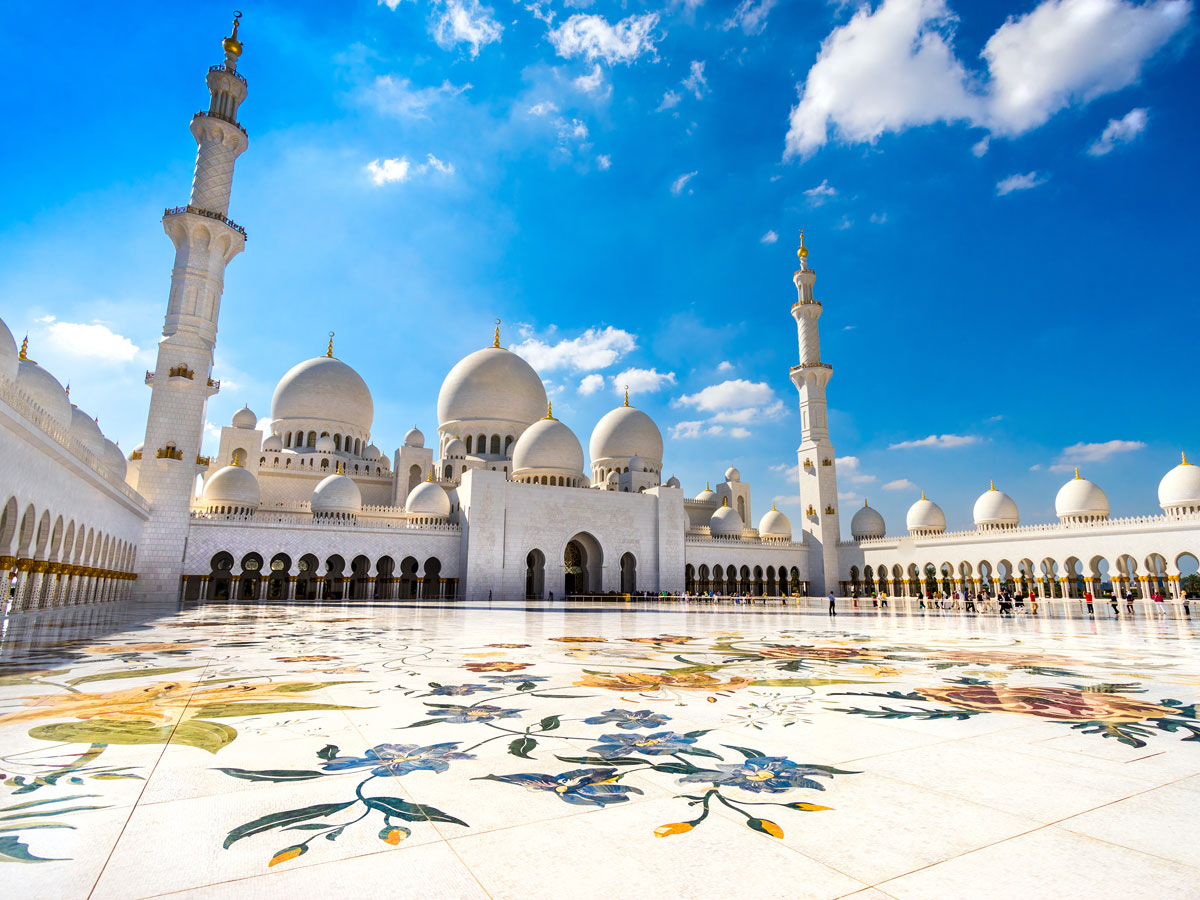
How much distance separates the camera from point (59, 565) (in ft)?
42.1

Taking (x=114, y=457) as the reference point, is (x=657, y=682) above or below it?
below

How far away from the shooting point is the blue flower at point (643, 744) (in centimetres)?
257

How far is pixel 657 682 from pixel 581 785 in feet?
7.28

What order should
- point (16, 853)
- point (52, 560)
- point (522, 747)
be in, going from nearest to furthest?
point (16, 853)
point (522, 747)
point (52, 560)

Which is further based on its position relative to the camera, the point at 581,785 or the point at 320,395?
the point at 320,395

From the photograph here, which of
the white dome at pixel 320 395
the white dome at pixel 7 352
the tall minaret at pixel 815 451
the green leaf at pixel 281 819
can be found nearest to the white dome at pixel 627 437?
the tall minaret at pixel 815 451

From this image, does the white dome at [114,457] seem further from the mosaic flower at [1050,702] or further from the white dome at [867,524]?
the white dome at [867,524]

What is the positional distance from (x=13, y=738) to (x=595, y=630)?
7.27 m

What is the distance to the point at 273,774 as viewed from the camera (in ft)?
7.46

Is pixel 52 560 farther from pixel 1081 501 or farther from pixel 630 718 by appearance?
pixel 1081 501

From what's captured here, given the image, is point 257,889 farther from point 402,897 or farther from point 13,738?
point 13,738

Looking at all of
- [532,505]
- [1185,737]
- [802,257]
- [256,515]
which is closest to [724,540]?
[532,505]

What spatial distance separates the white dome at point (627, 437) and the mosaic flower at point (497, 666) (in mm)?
28586

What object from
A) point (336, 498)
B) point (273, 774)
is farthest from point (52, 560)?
point (273, 774)
